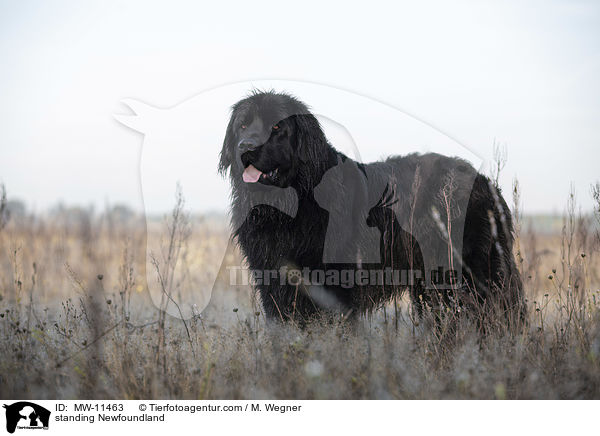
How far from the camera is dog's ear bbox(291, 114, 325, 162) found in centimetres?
371

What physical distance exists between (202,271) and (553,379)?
5574 mm

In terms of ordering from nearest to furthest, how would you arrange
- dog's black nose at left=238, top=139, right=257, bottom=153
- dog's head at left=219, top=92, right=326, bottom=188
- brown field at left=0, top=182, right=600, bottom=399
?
→ brown field at left=0, top=182, right=600, bottom=399 < dog's black nose at left=238, top=139, right=257, bottom=153 < dog's head at left=219, top=92, right=326, bottom=188

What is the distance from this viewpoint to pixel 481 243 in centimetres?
399

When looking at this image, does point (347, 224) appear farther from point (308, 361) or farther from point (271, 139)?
point (308, 361)

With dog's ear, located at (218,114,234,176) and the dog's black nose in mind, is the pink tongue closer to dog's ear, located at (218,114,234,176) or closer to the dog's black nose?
the dog's black nose

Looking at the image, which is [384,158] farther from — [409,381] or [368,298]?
[409,381]

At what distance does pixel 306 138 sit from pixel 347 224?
0.83 m

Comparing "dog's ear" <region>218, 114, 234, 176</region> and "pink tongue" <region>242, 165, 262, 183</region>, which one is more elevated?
"dog's ear" <region>218, 114, 234, 176</region>
